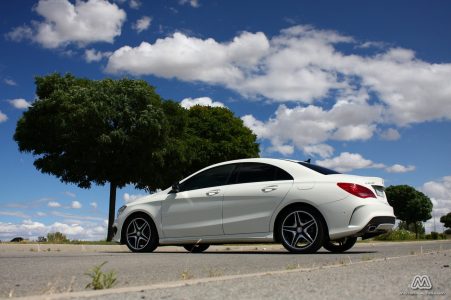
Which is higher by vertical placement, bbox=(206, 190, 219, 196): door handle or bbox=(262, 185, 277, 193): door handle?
bbox=(262, 185, 277, 193): door handle

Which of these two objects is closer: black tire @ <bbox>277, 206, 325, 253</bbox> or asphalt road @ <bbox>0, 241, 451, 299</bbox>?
asphalt road @ <bbox>0, 241, 451, 299</bbox>

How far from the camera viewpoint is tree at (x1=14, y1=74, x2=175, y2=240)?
28172 millimetres

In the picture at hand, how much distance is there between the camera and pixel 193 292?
405 cm

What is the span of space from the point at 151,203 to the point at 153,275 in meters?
5.11

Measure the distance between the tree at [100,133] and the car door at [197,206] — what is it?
56.8 feet

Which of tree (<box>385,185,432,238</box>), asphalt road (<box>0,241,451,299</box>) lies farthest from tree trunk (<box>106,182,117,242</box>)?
tree (<box>385,185,432,238</box>)

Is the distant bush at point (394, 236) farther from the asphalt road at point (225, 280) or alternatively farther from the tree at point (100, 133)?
the asphalt road at point (225, 280)

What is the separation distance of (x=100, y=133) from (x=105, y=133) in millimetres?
245

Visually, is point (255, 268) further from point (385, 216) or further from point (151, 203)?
point (151, 203)

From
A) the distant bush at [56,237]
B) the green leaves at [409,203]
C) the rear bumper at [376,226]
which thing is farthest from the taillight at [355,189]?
the green leaves at [409,203]

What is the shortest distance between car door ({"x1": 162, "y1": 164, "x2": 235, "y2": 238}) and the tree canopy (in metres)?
17.4

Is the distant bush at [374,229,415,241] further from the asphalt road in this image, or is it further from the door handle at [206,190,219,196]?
the asphalt road

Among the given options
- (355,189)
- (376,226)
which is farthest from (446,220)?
(355,189)

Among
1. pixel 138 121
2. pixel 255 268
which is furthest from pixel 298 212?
pixel 138 121
